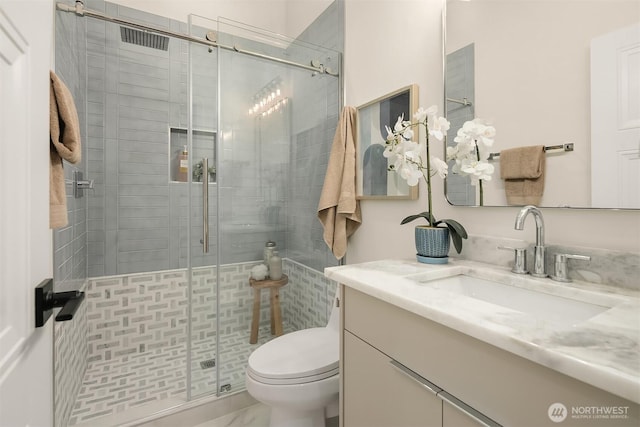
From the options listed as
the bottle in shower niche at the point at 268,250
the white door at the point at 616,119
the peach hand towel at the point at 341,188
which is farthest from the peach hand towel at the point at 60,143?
the white door at the point at 616,119

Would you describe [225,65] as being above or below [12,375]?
above

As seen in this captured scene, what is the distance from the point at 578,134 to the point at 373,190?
0.87 meters

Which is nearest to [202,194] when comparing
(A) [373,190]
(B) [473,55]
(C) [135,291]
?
(A) [373,190]

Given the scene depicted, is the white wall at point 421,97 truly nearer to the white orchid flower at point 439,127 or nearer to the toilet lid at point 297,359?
the white orchid flower at point 439,127

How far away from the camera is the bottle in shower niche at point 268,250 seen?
1798 mm

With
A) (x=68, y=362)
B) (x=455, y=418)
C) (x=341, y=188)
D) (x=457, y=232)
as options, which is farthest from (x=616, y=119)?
(x=68, y=362)

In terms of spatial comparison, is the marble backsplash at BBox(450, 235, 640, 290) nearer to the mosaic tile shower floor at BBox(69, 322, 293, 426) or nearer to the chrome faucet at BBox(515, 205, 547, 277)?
the chrome faucet at BBox(515, 205, 547, 277)

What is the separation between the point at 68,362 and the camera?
5.14 feet

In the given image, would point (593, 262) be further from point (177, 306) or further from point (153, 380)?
point (177, 306)

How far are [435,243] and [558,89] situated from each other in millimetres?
590

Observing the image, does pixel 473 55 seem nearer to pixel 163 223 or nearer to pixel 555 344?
pixel 555 344

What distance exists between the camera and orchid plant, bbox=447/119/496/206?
3.47ft

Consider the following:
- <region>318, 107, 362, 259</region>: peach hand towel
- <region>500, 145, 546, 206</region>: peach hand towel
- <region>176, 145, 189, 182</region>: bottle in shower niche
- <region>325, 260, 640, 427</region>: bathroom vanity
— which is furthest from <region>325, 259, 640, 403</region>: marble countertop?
<region>176, 145, 189, 182</region>: bottle in shower niche

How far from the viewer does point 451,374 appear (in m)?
0.65
